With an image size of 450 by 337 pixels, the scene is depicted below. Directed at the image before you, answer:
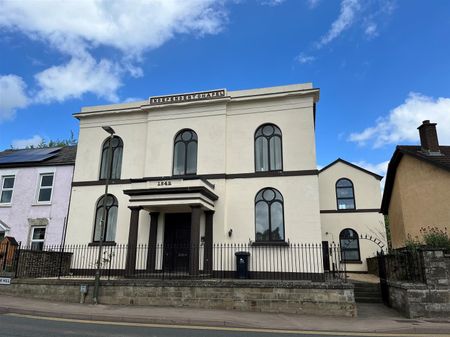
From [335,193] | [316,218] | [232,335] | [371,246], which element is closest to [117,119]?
[316,218]

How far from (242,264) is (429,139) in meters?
11.1

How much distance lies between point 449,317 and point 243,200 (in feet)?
29.5

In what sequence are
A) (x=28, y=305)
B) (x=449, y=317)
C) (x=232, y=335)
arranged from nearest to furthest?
(x=232, y=335), (x=449, y=317), (x=28, y=305)

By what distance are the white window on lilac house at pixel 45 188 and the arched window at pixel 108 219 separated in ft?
10.9

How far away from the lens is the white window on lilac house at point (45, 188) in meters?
19.8

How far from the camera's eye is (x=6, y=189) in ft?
67.7

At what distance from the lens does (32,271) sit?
15.5 m

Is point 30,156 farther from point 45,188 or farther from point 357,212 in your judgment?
point 357,212

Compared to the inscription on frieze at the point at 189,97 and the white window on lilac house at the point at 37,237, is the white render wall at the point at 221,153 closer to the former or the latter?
the inscription on frieze at the point at 189,97

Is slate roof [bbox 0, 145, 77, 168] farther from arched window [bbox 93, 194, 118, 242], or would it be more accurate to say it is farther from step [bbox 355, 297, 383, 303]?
step [bbox 355, 297, 383, 303]

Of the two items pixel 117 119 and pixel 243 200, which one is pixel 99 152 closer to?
pixel 117 119

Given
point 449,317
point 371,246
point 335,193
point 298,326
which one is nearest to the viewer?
point 298,326

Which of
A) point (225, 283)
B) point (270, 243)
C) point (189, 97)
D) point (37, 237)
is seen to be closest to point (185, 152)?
point (189, 97)

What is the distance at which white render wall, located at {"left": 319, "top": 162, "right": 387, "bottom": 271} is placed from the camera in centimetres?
2416
